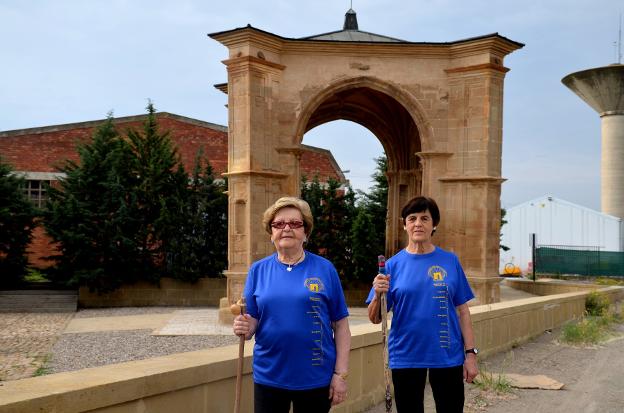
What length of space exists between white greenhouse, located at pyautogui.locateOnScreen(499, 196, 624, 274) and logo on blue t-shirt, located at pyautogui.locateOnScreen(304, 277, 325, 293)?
4006 centimetres

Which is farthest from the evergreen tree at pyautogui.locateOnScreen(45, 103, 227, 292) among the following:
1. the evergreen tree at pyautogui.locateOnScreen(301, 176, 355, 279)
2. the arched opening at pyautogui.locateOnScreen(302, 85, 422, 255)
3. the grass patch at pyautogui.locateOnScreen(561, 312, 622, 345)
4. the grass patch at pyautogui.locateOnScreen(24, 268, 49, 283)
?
the grass patch at pyautogui.locateOnScreen(561, 312, 622, 345)

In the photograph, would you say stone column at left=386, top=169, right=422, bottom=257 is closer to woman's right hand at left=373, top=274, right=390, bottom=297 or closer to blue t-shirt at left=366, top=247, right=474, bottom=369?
blue t-shirt at left=366, top=247, right=474, bottom=369

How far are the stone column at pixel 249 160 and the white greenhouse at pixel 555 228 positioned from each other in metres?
29.4

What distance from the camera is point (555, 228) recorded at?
43.7 meters

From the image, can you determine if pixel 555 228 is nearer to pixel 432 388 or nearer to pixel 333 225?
pixel 333 225

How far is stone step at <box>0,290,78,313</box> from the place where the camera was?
1995cm

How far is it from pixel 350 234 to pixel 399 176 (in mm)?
2804

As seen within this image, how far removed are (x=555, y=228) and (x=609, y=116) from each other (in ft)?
25.6

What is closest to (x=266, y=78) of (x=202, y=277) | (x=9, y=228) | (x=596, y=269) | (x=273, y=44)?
(x=273, y=44)

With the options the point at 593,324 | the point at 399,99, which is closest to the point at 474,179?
the point at 399,99

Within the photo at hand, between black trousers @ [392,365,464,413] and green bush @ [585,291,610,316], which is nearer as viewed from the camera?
black trousers @ [392,365,464,413]

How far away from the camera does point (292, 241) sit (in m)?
3.51

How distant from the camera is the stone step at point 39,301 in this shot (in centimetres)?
1995

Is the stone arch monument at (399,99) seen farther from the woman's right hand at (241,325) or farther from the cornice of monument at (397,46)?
the woman's right hand at (241,325)
